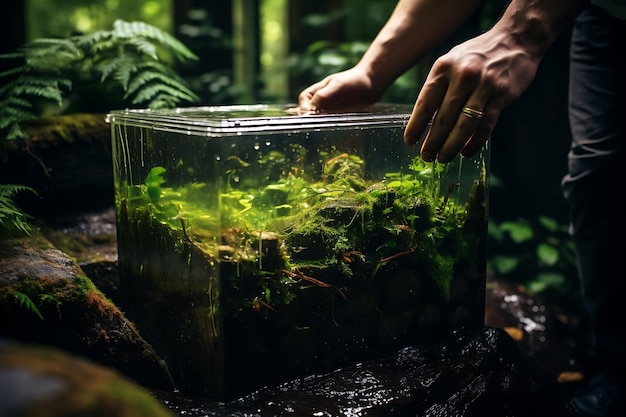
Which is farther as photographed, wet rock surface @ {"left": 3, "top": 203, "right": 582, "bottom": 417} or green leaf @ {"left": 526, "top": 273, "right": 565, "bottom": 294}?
green leaf @ {"left": 526, "top": 273, "right": 565, "bottom": 294}

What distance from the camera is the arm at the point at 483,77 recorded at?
153 cm

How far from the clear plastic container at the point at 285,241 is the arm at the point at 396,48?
0.54 m

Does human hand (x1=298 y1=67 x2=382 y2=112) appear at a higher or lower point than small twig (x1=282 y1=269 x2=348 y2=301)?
higher

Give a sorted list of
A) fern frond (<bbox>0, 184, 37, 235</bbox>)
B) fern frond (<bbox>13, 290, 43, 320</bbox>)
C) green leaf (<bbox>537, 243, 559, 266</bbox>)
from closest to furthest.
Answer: fern frond (<bbox>13, 290, 43, 320</bbox>) → fern frond (<bbox>0, 184, 37, 235</bbox>) → green leaf (<bbox>537, 243, 559, 266</bbox>)

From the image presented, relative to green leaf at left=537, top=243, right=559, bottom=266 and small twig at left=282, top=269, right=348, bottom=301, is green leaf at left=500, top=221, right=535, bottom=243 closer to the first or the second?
green leaf at left=537, top=243, right=559, bottom=266

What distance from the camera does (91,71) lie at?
123 inches

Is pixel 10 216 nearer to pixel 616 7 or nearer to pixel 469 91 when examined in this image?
pixel 469 91

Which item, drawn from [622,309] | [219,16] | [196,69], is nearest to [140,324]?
[622,309]

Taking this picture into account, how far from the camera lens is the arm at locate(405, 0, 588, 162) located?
5.02ft

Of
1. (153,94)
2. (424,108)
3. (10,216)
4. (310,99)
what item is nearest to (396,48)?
(310,99)

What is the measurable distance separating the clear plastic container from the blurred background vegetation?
1.72 m

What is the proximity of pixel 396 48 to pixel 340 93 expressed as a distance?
0.35 metres

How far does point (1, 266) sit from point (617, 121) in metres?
2.55

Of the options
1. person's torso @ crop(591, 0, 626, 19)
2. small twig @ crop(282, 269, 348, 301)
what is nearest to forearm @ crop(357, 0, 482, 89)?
person's torso @ crop(591, 0, 626, 19)
